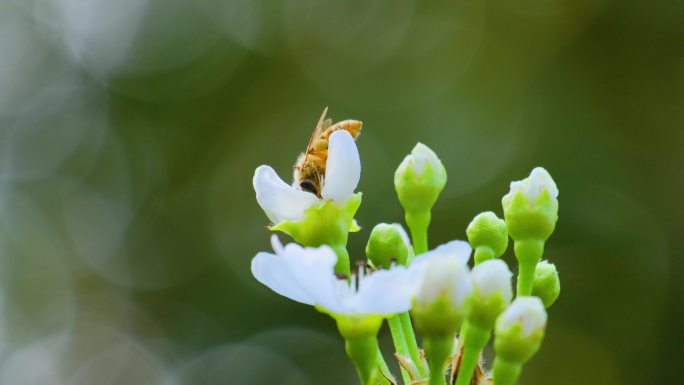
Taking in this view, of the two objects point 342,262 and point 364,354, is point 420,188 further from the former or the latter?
point 364,354

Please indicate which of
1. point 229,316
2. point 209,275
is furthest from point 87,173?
point 229,316

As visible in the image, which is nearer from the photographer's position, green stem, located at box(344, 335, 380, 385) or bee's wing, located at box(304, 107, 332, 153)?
green stem, located at box(344, 335, 380, 385)

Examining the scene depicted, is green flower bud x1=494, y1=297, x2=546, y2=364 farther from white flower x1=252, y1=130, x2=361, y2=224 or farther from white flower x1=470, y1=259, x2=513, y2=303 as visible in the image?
white flower x1=252, y1=130, x2=361, y2=224

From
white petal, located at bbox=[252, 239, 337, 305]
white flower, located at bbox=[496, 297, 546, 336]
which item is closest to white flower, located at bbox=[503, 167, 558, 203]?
white flower, located at bbox=[496, 297, 546, 336]

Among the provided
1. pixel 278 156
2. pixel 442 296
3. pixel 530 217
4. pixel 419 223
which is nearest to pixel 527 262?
pixel 530 217

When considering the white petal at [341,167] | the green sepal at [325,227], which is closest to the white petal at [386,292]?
the green sepal at [325,227]

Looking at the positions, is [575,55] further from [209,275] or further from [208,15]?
[208,15]
